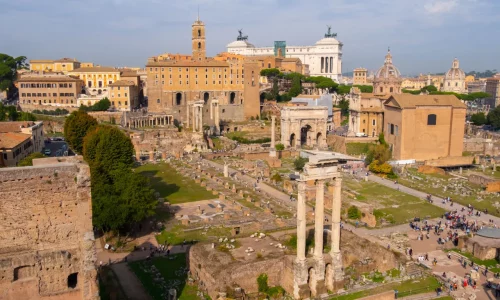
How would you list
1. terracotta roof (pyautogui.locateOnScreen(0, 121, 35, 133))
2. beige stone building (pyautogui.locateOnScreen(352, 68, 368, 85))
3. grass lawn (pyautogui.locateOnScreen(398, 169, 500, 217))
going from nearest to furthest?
grass lawn (pyautogui.locateOnScreen(398, 169, 500, 217)) → terracotta roof (pyautogui.locateOnScreen(0, 121, 35, 133)) → beige stone building (pyautogui.locateOnScreen(352, 68, 368, 85))

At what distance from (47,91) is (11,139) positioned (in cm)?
3824

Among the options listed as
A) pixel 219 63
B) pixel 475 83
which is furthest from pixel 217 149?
pixel 475 83

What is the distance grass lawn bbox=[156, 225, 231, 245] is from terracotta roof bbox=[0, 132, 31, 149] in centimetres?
1743

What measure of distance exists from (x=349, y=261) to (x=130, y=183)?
13990mm

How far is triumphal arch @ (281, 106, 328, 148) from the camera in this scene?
63.4m

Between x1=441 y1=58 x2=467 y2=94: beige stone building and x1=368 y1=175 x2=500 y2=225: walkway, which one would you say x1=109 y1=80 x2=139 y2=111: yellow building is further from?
x1=441 y1=58 x2=467 y2=94: beige stone building

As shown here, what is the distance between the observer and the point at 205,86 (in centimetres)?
7975

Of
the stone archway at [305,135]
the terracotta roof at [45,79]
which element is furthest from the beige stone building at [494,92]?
the terracotta roof at [45,79]

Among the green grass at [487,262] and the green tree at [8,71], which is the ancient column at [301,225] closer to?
the green grass at [487,262]

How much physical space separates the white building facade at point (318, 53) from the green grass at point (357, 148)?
67521 mm

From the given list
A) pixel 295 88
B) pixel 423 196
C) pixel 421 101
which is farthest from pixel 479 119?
pixel 423 196

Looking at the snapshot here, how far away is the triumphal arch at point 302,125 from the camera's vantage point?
63.4 metres

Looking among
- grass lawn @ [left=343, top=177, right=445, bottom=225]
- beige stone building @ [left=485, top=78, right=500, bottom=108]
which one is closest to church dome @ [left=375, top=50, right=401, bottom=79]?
grass lawn @ [left=343, top=177, right=445, bottom=225]

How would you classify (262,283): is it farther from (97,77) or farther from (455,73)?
(455,73)
